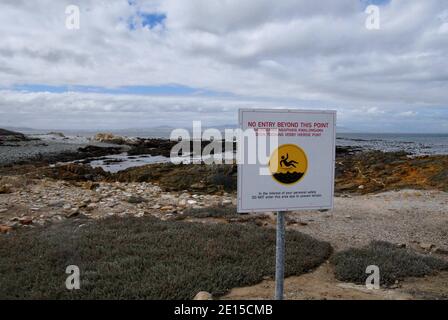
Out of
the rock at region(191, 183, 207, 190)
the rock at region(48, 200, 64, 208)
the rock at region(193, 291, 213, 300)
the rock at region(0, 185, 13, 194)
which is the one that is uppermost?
the rock at region(0, 185, 13, 194)

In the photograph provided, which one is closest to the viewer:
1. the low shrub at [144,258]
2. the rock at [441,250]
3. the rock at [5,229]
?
the low shrub at [144,258]

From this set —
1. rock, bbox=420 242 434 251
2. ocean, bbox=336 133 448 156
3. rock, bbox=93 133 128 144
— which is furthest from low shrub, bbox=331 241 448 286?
rock, bbox=93 133 128 144

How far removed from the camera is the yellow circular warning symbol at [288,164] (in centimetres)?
431

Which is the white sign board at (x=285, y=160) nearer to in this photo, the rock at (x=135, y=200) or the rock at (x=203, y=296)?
the rock at (x=203, y=296)

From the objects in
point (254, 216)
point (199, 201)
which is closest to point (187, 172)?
point (199, 201)

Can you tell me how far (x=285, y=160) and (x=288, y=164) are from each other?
2.7 inches

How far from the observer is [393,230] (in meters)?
9.77

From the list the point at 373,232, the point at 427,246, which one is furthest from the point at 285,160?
the point at 373,232

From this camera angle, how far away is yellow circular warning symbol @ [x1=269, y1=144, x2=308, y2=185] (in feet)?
14.1

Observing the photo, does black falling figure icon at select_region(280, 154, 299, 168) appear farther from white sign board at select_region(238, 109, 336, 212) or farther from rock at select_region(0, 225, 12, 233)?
rock at select_region(0, 225, 12, 233)

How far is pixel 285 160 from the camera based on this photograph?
4.34 m

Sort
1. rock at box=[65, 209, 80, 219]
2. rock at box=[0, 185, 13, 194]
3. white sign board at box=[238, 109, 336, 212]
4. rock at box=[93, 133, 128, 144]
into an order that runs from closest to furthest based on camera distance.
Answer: white sign board at box=[238, 109, 336, 212] < rock at box=[65, 209, 80, 219] < rock at box=[0, 185, 13, 194] < rock at box=[93, 133, 128, 144]

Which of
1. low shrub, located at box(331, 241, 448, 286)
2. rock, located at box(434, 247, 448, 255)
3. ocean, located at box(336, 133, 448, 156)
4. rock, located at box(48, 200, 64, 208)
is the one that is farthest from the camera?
ocean, located at box(336, 133, 448, 156)

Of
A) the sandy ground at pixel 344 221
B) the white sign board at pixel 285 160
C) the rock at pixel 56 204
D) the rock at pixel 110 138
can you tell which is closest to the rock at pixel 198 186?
the sandy ground at pixel 344 221
